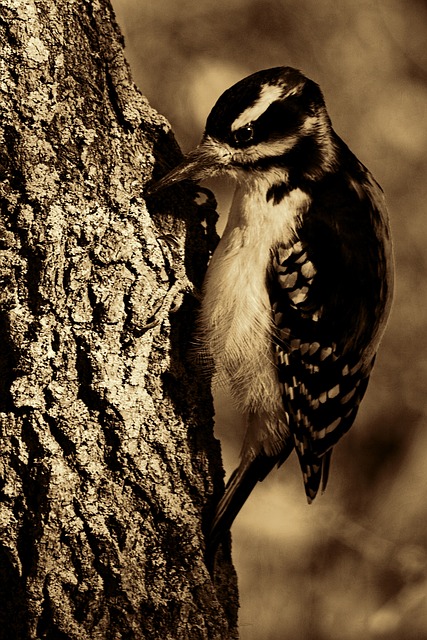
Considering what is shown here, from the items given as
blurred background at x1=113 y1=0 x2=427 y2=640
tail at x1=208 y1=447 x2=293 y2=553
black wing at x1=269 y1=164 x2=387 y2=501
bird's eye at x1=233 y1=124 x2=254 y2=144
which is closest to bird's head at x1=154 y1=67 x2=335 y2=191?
bird's eye at x1=233 y1=124 x2=254 y2=144

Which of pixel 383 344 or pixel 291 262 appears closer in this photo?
pixel 291 262

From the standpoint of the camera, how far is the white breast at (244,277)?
217 centimetres

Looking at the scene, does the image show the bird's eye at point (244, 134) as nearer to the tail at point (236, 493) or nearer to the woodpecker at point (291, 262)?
the woodpecker at point (291, 262)

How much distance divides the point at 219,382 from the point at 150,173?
58 cm

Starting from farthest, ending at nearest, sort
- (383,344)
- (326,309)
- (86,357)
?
(383,344), (326,309), (86,357)

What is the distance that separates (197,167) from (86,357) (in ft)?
1.76

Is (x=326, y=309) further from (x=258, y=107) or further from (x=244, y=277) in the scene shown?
(x=258, y=107)

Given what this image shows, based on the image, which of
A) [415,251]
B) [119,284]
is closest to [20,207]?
[119,284]

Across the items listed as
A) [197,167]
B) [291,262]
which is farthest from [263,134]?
[291,262]

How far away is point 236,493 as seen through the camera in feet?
7.32

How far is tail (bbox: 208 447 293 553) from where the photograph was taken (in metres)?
2.16

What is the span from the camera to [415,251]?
3.87 meters

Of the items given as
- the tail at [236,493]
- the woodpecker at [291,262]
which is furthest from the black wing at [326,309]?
the tail at [236,493]

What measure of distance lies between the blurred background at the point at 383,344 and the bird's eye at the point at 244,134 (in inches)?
61.2
